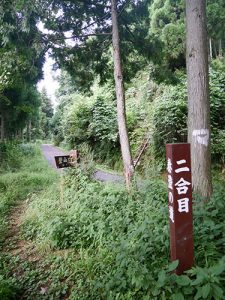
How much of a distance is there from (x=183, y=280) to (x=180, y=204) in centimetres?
69

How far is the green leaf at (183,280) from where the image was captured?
2.54m

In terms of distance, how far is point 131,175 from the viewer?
6883mm

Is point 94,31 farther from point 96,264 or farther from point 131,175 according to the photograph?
point 96,264

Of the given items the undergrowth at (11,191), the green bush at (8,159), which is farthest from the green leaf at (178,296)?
the green bush at (8,159)

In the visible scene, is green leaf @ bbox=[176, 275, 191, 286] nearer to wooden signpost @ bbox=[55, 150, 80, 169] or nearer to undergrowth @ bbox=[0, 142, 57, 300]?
undergrowth @ bbox=[0, 142, 57, 300]

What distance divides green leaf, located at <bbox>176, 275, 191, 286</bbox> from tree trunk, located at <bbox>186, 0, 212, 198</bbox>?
2106 millimetres

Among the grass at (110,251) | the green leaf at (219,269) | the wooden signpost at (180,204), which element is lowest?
the grass at (110,251)

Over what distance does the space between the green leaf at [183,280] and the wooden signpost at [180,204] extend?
17 cm

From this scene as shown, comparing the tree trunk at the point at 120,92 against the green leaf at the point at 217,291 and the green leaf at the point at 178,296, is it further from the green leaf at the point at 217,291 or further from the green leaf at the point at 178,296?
the green leaf at the point at 217,291

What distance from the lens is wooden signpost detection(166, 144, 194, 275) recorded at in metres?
2.74

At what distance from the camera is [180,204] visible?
108 inches

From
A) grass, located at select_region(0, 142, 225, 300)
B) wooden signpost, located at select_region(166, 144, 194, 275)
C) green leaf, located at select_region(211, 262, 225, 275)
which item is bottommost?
grass, located at select_region(0, 142, 225, 300)

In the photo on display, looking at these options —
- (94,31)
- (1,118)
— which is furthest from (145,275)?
(1,118)

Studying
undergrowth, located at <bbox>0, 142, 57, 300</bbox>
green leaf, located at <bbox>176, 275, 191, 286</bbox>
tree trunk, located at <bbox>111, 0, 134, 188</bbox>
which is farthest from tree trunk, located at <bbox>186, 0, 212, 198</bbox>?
undergrowth, located at <bbox>0, 142, 57, 300</bbox>
